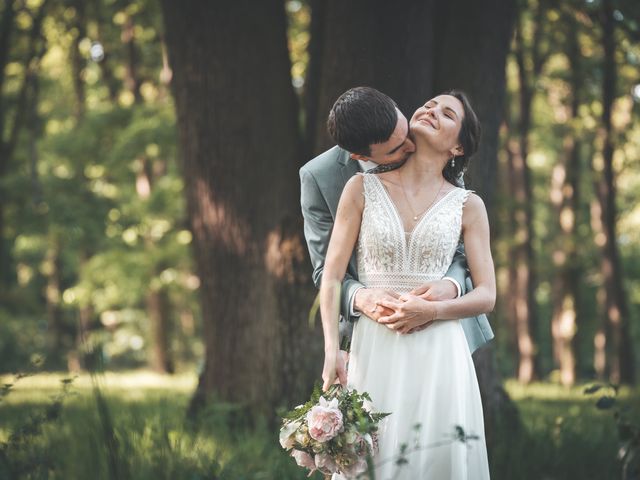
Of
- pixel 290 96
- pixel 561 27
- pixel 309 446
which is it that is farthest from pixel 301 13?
pixel 309 446

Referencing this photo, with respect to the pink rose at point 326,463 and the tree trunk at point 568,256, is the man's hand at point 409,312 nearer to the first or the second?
the pink rose at point 326,463

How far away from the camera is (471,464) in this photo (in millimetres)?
3170

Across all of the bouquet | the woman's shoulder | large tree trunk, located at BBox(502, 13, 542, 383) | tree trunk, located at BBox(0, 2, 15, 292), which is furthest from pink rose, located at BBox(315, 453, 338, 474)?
large tree trunk, located at BBox(502, 13, 542, 383)

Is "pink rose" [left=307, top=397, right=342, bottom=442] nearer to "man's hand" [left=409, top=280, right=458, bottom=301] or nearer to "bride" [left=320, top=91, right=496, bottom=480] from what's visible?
"bride" [left=320, top=91, right=496, bottom=480]

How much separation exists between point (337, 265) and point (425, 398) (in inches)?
25.0

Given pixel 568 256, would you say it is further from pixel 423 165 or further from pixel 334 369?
pixel 334 369

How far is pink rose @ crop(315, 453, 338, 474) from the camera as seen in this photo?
2.93 metres

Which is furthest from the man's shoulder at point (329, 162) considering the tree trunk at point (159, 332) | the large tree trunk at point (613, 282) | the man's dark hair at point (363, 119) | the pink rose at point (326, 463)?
the tree trunk at point (159, 332)

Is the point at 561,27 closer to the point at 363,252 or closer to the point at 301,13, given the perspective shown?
the point at 301,13

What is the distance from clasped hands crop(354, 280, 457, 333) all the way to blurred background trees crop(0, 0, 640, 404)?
1049 millimetres

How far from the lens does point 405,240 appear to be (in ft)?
10.4

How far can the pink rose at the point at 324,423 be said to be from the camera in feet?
9.37

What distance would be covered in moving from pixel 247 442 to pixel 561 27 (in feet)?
25.3

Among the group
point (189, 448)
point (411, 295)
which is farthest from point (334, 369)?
point (189, 448)
